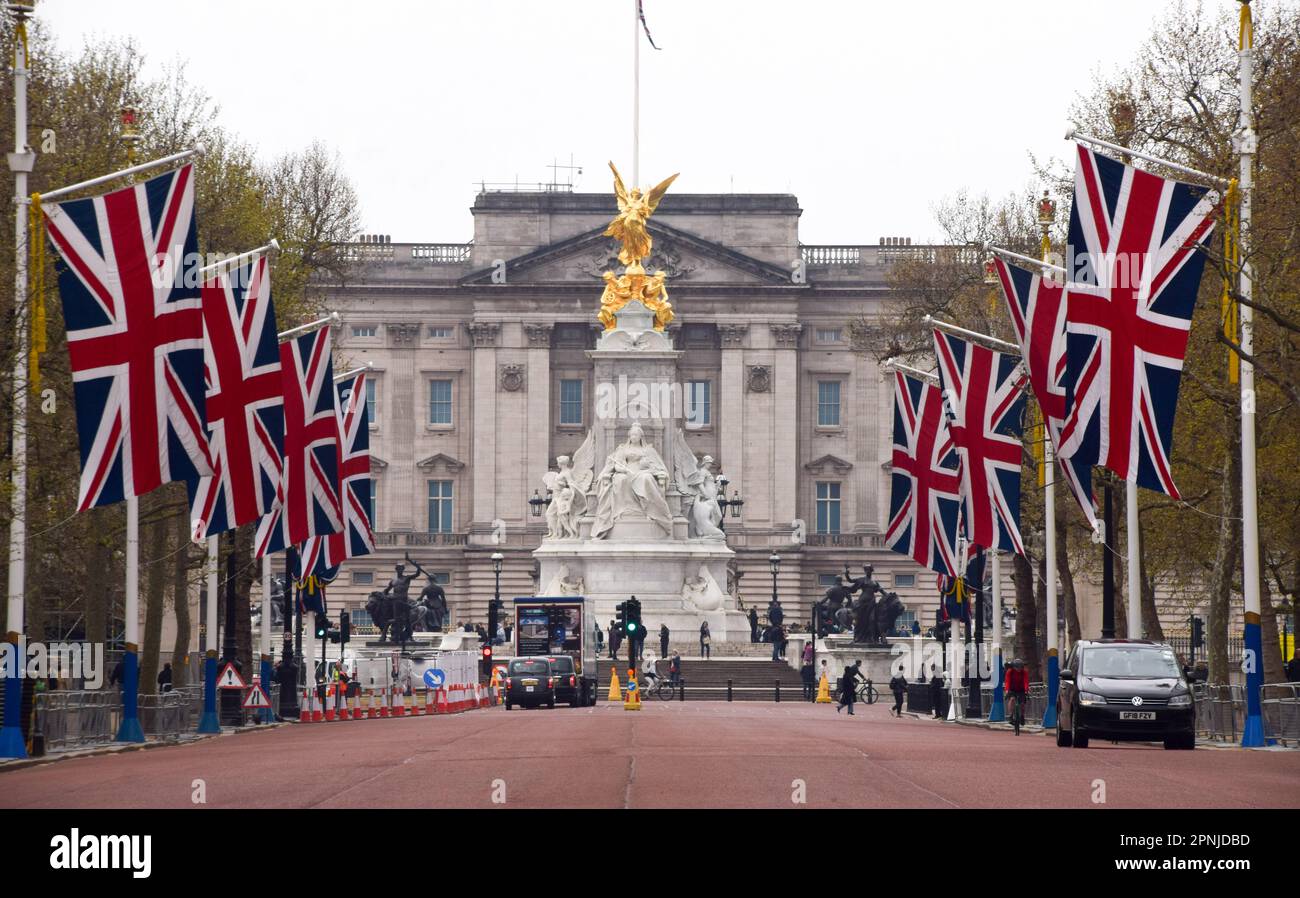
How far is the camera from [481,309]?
136m

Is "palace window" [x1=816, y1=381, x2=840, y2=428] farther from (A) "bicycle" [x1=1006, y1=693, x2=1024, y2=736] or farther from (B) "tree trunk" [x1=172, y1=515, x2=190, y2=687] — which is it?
(A) "bicycle" [x1=1006, y1=693, x2=1024, y2=736]

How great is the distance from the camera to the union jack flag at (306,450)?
152 feet

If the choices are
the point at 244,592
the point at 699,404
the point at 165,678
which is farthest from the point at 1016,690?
the point at 699,404

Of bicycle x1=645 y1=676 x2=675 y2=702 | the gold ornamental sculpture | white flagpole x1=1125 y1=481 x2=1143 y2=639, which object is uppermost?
the gold ornamental sculpture

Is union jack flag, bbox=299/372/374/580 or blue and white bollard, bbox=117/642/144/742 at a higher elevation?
union jack flag, bbox=299/372/374/580

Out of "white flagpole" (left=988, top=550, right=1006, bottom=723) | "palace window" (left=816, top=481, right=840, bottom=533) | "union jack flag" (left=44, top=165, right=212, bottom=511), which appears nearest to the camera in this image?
"union jack flag" (left=44, top=165, right=212, bottom=511)

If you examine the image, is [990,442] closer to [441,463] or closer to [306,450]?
[306,450]

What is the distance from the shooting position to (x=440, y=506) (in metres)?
138

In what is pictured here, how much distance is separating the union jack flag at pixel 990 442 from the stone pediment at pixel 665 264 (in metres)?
89.2

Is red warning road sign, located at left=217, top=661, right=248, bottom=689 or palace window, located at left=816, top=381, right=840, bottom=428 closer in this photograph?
red warning road sign, located at left=217, top=661, right=248, bottom=689

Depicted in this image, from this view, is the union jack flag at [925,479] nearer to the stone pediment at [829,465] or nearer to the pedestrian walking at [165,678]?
the pedestrian walking at [165,678]

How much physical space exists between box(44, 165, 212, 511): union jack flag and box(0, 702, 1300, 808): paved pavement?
4.48 metres

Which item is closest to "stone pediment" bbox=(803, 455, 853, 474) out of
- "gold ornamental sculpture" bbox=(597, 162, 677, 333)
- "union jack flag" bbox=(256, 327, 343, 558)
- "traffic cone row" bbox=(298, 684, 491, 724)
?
"gold ornamental sculpture" bbox=(597, 162, 677, 333)

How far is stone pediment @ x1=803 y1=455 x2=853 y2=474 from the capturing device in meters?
138
